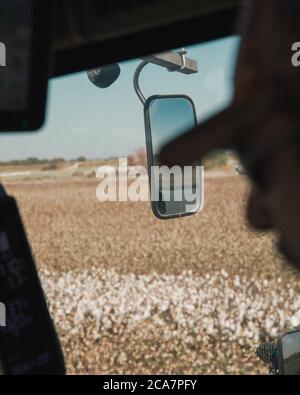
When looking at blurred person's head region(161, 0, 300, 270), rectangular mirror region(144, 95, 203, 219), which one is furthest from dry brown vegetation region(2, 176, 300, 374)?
blurred person's head region(161, 0, 300, 270)

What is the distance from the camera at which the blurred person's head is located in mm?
599

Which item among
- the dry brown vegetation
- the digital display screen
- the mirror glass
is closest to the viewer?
the digital display screen

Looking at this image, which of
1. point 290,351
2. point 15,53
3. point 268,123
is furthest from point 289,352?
point 268,123

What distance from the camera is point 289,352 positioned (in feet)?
6.16

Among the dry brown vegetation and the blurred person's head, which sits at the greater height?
the blurred person's head

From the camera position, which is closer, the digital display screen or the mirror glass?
the digital display screen

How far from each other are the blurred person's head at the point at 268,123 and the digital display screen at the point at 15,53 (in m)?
0.46

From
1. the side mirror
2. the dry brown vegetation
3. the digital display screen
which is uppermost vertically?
the digital display screen

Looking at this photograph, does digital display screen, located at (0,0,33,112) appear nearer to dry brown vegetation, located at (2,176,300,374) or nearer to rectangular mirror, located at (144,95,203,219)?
rectangular mirror, located at (144,95,203,219)

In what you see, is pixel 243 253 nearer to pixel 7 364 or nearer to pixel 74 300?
pixel 74 300

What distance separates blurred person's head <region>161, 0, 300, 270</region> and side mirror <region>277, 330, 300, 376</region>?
1.27 metres

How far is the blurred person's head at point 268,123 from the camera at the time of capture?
0.60 m

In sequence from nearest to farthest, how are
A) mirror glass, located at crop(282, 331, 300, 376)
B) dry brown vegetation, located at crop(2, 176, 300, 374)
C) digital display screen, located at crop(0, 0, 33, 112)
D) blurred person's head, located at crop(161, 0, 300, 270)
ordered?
blurred person's head, located at crop(161, 0, 300, 270) < digital display screen, located at crop(0, 0, 33, 112) < mirror glass, located at crop(282, 331, 300, 376) < dry brown vegetation, located at crop(2, 176, 300, 374)

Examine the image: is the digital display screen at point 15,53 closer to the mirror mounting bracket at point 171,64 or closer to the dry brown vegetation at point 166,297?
the mirror mounting bracket at point 171,64
